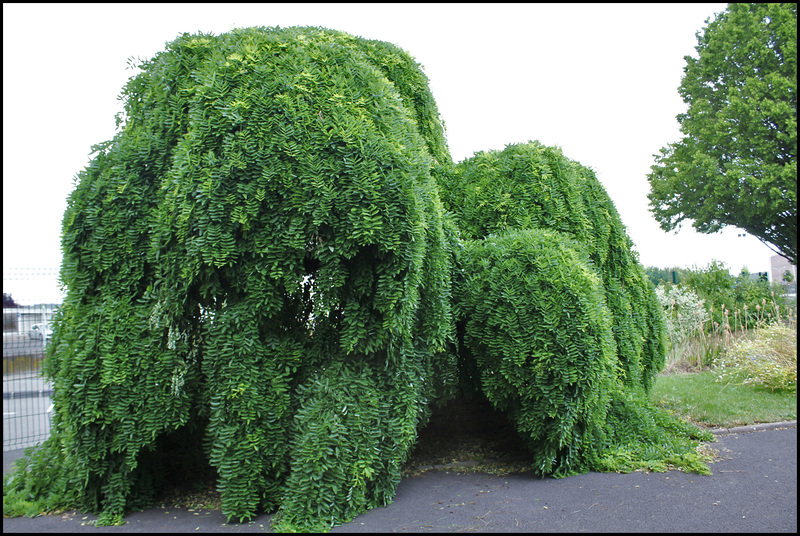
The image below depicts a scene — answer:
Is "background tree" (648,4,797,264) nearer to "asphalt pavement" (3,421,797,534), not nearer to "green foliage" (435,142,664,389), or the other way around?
"green foliage" (435,142,664,389)

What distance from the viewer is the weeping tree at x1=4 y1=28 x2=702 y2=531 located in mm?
4211

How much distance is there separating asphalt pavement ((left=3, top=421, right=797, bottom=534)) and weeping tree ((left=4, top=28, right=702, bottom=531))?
0.85 feet

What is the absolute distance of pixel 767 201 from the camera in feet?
69.6

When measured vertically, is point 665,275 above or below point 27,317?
above

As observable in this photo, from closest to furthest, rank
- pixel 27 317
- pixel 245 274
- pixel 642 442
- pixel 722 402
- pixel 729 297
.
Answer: pixel 245 274
pixel 642 442
pixel 27 317
pixel 722 402
pixel 729 297

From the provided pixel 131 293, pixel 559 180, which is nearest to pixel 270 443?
pixel 131 293

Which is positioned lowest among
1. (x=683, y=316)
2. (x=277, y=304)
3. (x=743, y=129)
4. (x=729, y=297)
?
(x=683, y=316)

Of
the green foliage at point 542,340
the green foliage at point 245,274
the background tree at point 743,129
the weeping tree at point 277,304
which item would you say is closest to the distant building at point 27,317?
the weeping tree at point 277,304

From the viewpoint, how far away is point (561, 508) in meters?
4.61

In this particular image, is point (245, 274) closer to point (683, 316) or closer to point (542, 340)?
point (542, 340)

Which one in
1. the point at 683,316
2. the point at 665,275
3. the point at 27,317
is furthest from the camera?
the point at 665,275

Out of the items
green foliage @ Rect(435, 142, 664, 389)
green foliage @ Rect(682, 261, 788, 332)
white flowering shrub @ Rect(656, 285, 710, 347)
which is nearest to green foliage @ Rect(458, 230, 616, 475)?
green foliage @ Rect(435, 142, 664, 389)

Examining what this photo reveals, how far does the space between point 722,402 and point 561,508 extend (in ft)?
18.6

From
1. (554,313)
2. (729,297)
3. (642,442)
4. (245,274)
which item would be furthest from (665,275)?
(245,274)
